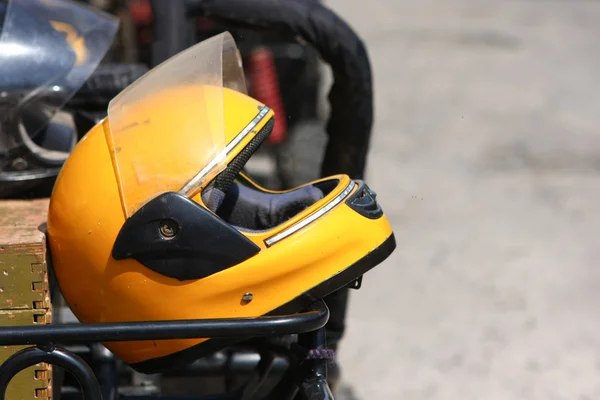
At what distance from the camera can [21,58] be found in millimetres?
1967

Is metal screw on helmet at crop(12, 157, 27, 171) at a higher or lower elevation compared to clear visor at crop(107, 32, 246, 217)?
lower

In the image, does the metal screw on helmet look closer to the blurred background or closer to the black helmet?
the black helmet

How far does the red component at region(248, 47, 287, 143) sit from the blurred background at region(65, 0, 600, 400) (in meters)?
0.10

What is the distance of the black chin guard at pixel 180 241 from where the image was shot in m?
1.50

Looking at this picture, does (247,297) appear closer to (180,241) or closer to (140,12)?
(180,241)

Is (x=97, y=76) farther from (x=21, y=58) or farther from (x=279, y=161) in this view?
(x=279, y=161)

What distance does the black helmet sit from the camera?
196cm

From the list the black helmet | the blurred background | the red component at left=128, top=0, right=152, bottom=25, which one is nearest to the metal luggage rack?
the black helmet

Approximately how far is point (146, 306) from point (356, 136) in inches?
37.9

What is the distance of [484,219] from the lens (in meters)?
4.31

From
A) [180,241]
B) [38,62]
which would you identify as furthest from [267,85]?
[180,241]

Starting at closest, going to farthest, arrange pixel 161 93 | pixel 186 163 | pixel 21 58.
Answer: pixel 186 163 → pixel 161 93 → pixel 21 58

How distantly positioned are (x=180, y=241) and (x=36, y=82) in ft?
2.37

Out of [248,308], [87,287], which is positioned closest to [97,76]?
[87,287]
